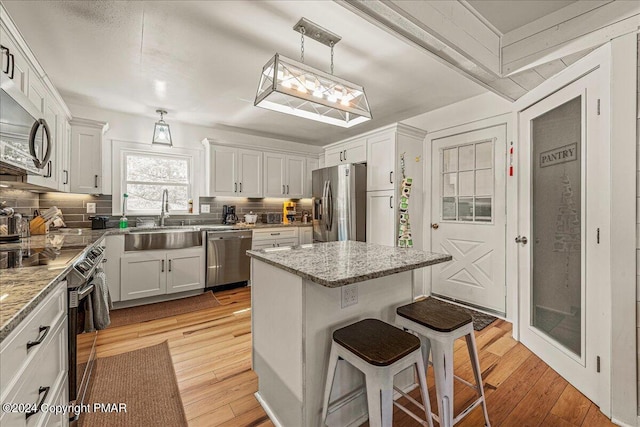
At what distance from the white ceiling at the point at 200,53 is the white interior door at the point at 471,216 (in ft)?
2.09

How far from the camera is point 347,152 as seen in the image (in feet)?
13.8

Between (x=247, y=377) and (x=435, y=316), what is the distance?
140 cm

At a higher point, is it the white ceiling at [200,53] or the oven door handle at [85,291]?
the white ceiling at [200,53]

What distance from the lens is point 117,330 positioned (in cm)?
274

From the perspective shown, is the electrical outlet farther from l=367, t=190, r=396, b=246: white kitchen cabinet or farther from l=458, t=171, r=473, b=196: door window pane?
l=458, t=171, r=473, b=196: door window pane

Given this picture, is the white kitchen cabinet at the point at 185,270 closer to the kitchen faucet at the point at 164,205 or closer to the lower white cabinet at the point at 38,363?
the kitchen faucet at the point at 164,205

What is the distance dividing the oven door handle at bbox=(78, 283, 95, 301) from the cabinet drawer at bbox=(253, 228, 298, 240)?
8.71 ft

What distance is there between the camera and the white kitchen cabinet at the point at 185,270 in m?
3.59

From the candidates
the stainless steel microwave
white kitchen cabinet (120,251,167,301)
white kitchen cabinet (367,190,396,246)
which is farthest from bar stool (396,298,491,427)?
white kitchen cabinet (120,251,167,301)

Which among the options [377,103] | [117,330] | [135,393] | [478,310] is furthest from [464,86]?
[117,330]

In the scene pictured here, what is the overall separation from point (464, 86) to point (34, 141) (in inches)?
151

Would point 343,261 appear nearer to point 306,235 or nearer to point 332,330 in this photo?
point 332,330

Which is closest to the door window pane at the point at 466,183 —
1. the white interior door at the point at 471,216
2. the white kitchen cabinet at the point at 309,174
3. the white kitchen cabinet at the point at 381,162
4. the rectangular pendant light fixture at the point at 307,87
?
the white interior door at the point at 471,216

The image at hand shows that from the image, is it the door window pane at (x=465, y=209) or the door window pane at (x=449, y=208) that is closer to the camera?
the door window pane at (x=465, y=209)
